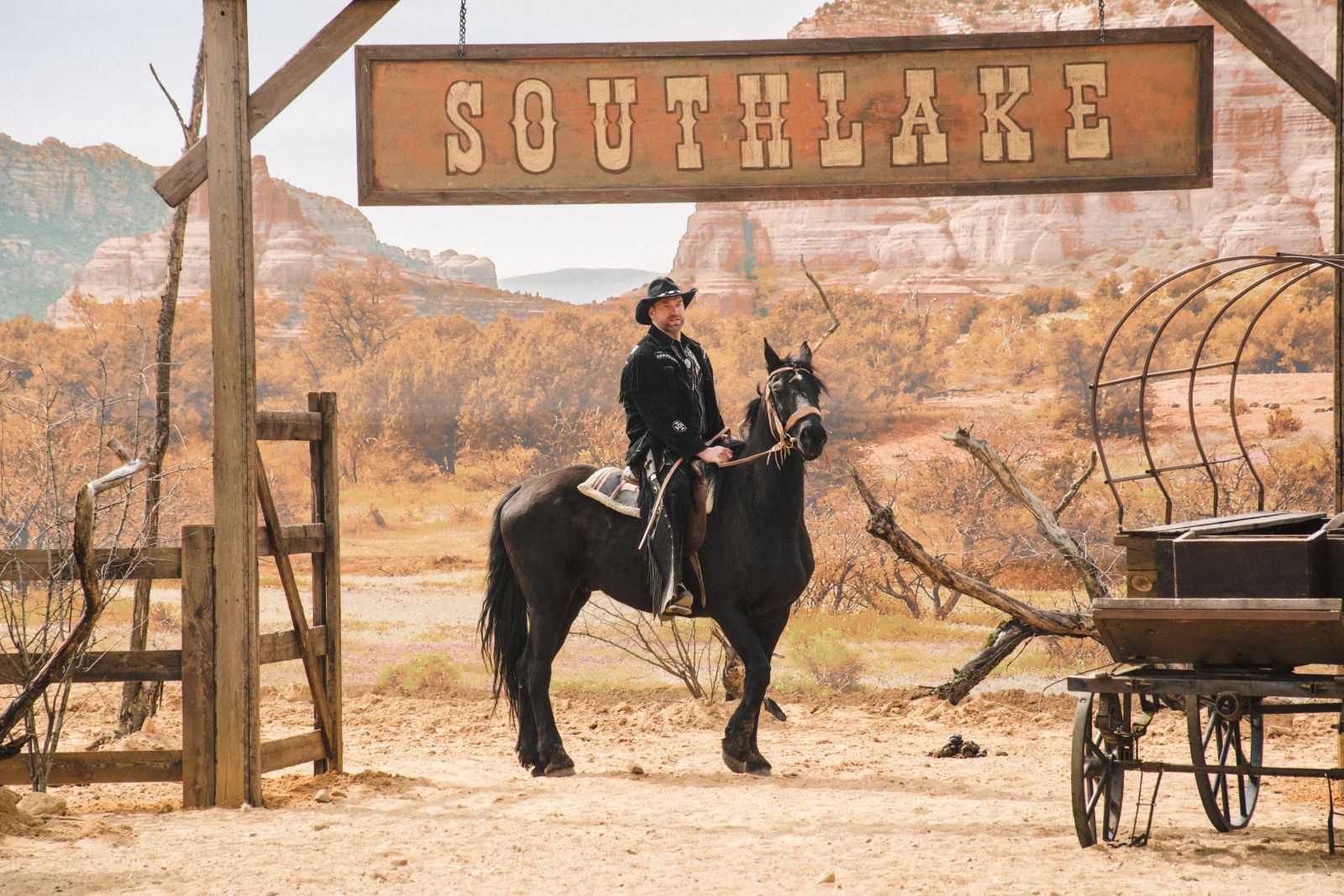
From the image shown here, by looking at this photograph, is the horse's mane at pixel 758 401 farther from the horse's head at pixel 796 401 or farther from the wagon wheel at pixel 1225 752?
the wagon wheel at pixel 1225 752

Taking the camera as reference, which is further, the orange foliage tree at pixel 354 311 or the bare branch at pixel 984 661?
the orange foliage tree at pixel 354 311

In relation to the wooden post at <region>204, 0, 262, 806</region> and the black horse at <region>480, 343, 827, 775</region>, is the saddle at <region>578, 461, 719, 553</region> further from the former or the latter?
the wooden post at <region>204, 0, 262, 806</region>

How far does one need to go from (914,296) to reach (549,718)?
1834 cm

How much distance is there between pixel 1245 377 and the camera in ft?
65.9

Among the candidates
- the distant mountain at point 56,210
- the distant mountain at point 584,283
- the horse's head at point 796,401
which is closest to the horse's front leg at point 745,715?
the horse's head at point 796,401

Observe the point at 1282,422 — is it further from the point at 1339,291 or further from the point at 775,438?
the point at 775,438

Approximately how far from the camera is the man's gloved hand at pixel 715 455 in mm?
6488

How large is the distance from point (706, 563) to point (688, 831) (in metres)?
1.82

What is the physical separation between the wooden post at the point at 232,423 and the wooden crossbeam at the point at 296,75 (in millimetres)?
74

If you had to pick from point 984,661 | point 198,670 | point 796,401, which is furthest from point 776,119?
point 198,670

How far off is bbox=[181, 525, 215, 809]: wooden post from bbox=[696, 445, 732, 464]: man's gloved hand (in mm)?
2626

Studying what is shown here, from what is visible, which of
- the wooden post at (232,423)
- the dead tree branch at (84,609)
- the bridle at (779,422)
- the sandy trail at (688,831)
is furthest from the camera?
the bridle at (779,422)

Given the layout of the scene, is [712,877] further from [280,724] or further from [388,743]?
[280,724]

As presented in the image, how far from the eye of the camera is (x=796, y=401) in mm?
6145
